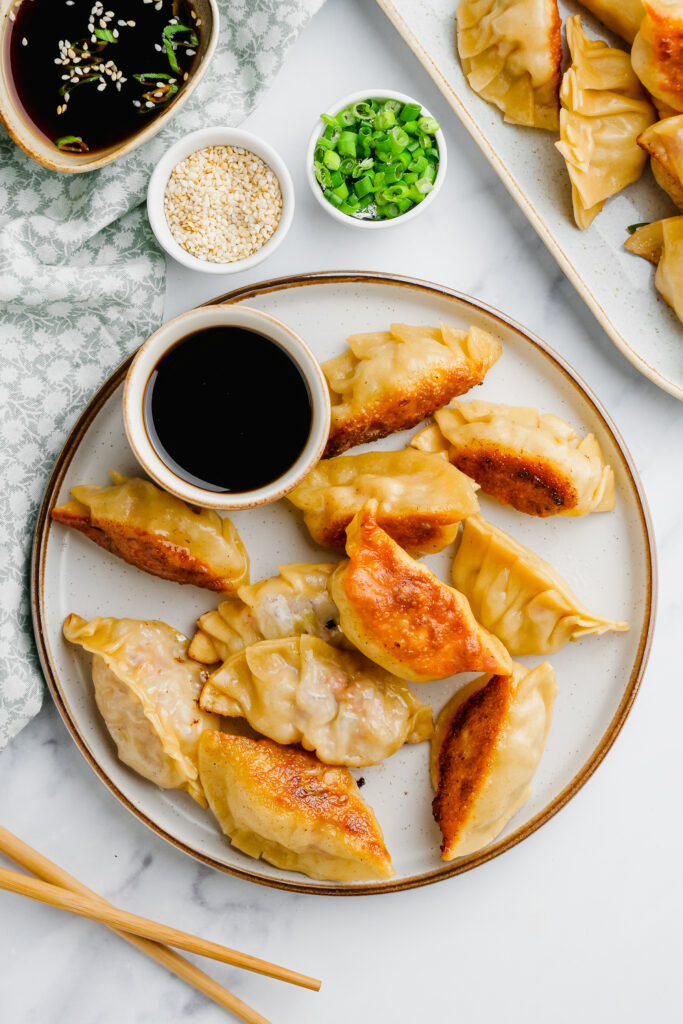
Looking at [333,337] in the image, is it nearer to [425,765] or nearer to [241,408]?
[241,408]

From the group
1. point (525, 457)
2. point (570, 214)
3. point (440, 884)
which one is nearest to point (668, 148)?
point (570, 214)

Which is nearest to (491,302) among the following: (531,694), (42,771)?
(531,694)

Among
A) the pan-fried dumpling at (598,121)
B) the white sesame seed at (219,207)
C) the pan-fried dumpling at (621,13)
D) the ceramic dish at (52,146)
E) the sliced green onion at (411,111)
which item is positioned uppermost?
the ceramic dish at (52,146)

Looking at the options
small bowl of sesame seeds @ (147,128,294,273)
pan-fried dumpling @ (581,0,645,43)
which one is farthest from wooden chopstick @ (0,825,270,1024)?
pan-fried dumpling @ (581,0,645,43)

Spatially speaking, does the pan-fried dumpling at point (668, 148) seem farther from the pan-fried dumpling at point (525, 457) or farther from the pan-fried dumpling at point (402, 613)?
the pan-fried dumpling at point (402, 613)

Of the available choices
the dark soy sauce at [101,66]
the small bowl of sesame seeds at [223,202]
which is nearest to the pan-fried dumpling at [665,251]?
the small bowl of sesame seeds at [223,202]
